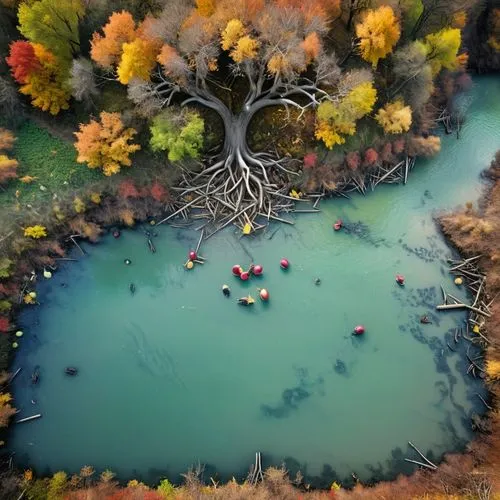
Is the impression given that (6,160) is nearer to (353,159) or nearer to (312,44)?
(312,44)

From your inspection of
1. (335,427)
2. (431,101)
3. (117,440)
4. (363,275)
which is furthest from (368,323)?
(431,101)

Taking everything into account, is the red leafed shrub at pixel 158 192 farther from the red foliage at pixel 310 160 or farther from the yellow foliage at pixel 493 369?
the yellow foliage at pixel 493 369

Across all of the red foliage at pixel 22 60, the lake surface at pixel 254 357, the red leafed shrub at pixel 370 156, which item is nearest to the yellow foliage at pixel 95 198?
the lake surface at pixel 254 357

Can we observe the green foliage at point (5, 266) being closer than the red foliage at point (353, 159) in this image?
Yes

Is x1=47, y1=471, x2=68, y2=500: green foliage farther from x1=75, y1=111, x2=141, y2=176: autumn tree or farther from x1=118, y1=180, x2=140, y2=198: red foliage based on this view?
x1=75, y1=111, x2=141, y2=176: autumn tree

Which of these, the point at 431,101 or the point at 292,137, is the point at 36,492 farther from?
the point at 431,101

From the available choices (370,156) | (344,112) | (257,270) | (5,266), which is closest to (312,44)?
(344,112)

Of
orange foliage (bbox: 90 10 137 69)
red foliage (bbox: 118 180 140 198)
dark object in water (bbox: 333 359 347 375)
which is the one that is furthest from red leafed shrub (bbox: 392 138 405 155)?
orange foliage (bbox: 90 10 137 69)

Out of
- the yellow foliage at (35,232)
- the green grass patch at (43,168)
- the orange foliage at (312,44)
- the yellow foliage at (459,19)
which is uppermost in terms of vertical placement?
the orange foliage at (312,44)
